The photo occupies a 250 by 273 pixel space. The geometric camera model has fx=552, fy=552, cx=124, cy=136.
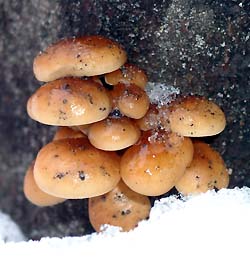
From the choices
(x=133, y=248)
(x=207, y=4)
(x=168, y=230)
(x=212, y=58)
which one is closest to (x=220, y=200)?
(x=168, y=230)

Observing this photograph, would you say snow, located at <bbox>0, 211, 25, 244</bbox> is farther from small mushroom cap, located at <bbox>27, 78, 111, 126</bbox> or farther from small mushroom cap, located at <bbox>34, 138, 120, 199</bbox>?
small mushroom cap, located at <bbox>27, 78, 111, 126</bbox>

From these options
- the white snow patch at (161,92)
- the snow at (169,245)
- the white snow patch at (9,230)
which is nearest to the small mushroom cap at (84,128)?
the white snow patch at (161,92)

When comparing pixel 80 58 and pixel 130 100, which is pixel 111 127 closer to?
pixel 130 100

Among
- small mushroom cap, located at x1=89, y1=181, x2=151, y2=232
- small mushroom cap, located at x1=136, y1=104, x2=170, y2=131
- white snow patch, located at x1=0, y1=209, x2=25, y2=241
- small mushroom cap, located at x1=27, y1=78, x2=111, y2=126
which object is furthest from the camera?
white snow patch, located at x1=0, y1=209, x2=25, y2=241

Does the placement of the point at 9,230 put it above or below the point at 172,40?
below

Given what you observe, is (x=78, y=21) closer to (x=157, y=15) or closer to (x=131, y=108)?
(x=157, y=15)

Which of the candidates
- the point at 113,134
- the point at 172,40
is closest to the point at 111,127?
the point at 113,134

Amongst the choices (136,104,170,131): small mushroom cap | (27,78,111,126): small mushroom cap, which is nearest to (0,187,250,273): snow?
(136,104,170,131): small mushroom cap
